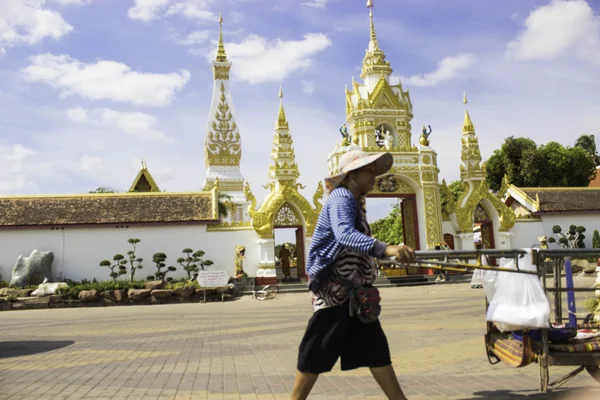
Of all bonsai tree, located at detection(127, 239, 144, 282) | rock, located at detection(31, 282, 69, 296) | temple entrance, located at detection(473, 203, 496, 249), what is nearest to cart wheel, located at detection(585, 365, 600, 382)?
rock, located at detection(31, 282, 69, 296)

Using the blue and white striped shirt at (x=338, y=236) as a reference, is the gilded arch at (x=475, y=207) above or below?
above

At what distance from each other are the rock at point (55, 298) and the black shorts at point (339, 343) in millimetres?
17033

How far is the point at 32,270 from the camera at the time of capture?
2067 cm

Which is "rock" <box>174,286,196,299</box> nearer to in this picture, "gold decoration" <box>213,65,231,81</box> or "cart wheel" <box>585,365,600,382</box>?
"cart wheel" <box>585,365,600,382</box>

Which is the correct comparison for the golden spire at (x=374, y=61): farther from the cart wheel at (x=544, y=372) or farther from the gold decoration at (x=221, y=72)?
the cart wheel at (x=544, y=372)

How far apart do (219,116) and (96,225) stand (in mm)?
16306

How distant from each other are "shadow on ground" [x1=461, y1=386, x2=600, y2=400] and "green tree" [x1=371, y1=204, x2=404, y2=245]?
1460 inches

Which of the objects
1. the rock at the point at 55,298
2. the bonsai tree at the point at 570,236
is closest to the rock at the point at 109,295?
the rock at the point at 55,298

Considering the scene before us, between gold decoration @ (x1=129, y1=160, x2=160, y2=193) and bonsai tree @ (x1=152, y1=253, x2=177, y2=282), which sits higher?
gold decoration @ (x1=129, y1=160, x2=160, y2=193)

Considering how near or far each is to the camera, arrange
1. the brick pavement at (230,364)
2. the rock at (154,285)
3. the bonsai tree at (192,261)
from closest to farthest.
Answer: the brick pavement at (230,364) < the rock at (154,285) < the bonsai tree at (192,261)

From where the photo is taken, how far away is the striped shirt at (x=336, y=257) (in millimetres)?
3316

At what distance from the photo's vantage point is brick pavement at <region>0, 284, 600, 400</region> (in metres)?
4.63

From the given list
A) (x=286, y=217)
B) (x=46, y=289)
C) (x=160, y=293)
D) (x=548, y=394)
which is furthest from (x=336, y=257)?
(x=286, y=217)

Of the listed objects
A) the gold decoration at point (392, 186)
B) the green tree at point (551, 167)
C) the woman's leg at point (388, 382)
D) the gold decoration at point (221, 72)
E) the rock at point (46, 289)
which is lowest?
the rock at point (46, 289)
